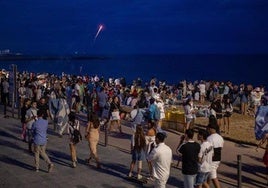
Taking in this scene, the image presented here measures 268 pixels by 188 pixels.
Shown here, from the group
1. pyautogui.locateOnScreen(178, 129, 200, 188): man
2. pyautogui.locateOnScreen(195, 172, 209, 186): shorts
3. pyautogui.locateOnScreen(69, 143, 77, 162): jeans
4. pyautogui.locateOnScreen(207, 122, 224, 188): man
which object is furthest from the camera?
pyautogui.locateOnScreen(69, 143, 77, 162): jeans

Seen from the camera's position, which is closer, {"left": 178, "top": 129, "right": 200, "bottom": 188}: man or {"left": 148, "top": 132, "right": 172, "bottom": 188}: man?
{"left": 178, "top": 129, "right": 200, "bottom": 188}: man

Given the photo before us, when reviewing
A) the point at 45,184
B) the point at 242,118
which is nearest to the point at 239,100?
the point at 242,118

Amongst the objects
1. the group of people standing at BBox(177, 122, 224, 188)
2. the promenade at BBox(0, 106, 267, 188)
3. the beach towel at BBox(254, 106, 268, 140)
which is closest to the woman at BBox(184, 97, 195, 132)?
the promenade at BBox(0, 106, 267, 188)

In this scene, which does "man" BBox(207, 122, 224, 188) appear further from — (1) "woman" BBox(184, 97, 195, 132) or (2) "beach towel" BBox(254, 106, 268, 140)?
(1) "woman" BBox(184, 97, 195, 132)

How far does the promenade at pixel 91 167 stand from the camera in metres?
11.3

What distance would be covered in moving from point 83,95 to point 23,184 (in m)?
12.0

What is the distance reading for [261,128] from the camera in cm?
1546

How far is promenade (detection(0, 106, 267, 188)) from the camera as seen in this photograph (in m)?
11.3

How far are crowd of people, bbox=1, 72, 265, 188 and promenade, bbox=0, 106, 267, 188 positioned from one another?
417 millimetres

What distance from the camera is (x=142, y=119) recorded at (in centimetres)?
1605

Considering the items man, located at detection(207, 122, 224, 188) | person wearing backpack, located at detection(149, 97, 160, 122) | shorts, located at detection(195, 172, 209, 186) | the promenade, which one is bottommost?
the promenade

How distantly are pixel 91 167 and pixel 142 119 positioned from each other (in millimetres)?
3859

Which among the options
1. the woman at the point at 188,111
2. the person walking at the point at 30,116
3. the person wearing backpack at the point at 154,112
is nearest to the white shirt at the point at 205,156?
the person walking at the point at 30,116

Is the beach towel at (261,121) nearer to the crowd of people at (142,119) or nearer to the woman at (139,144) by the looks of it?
the crowd of people at (142,119)
